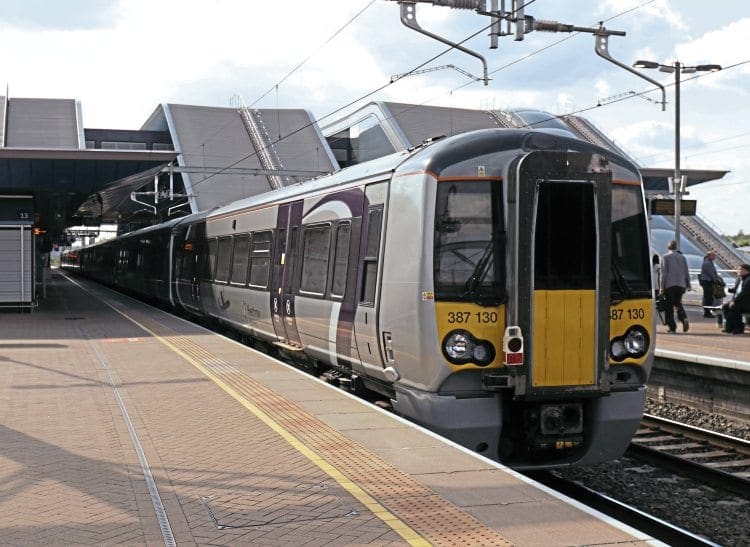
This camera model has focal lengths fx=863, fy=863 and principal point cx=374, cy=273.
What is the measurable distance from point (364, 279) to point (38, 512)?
433cm

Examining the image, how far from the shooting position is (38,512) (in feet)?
18.4

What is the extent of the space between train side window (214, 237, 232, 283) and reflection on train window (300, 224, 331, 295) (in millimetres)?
5462

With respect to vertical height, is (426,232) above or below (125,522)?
above

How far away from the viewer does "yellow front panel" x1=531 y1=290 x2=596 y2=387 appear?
299 inches

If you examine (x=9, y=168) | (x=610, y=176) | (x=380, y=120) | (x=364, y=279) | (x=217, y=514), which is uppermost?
(x=380, y=120)

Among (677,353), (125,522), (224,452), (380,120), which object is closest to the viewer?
(125,522)

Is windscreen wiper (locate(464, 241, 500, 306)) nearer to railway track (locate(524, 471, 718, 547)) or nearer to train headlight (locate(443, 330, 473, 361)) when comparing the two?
train headlight (locate(443, 330, 473, 361))

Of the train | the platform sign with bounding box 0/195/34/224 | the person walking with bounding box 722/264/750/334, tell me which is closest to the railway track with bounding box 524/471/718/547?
the train

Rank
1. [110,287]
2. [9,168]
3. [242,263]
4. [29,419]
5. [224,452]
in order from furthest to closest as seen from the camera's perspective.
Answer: [110,287] → [9,168] → [242,263] → [29,419] → [224,452]

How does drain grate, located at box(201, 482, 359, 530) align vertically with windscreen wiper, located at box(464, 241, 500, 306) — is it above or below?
below

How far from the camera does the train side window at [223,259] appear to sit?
16.8 metres

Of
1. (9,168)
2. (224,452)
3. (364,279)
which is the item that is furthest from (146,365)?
(9,168)

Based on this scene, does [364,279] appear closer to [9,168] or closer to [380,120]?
[9,168]

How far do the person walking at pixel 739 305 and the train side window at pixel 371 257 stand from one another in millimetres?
9842
